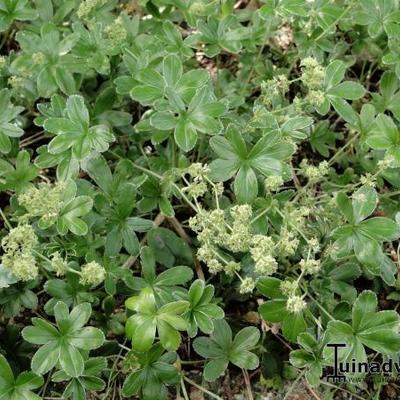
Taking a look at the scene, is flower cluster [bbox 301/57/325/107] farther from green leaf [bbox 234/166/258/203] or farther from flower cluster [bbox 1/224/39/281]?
flower cluster [bbox 1/224/39/281]

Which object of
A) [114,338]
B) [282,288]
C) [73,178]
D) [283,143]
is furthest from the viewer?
[114,338]

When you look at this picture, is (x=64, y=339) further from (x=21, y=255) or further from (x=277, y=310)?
(x=277, y=310)

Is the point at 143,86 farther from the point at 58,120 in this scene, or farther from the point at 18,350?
the point at 18,350

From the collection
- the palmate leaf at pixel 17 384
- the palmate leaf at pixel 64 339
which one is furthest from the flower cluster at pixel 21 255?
the palmate leaf at pixel 17 384

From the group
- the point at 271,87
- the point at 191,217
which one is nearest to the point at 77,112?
the point at 191,217

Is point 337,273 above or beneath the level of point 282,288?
beneath

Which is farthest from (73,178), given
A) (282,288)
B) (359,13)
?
(359,13)
